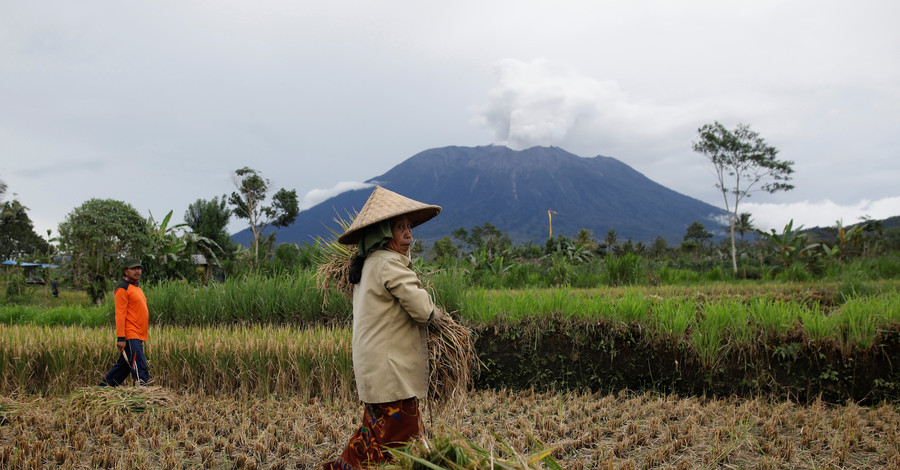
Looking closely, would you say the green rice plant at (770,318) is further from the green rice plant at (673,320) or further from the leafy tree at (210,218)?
the leafy tree at (210,218)

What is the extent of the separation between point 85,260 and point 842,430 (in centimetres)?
1674

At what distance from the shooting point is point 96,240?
1415 centimetres

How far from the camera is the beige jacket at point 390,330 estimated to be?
8.02 feet

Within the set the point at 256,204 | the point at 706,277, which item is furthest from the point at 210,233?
the point at 706,277

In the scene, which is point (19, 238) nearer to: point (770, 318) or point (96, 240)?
point (96, 240)

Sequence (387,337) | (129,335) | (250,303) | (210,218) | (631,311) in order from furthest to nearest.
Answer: (210,218) < (250,303) < (631,311) < (129,335) < (387,337)

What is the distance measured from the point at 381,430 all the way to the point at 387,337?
465 mm

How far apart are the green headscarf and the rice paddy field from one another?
1.00m

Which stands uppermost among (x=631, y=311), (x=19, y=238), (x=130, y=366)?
(x=19, y=238)

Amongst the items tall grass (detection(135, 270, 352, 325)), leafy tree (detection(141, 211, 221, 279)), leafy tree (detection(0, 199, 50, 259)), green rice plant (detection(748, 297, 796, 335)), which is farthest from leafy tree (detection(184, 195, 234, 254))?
green rice plant (detection(748, 297, 796, 335))

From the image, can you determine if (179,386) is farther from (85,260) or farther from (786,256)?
(786,256)

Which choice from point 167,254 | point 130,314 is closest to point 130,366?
point 130,314

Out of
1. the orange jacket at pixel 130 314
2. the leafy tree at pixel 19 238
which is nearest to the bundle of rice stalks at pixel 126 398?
the orange jacket at pixel 130 314

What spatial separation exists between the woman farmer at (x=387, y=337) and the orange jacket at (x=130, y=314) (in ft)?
9.37
